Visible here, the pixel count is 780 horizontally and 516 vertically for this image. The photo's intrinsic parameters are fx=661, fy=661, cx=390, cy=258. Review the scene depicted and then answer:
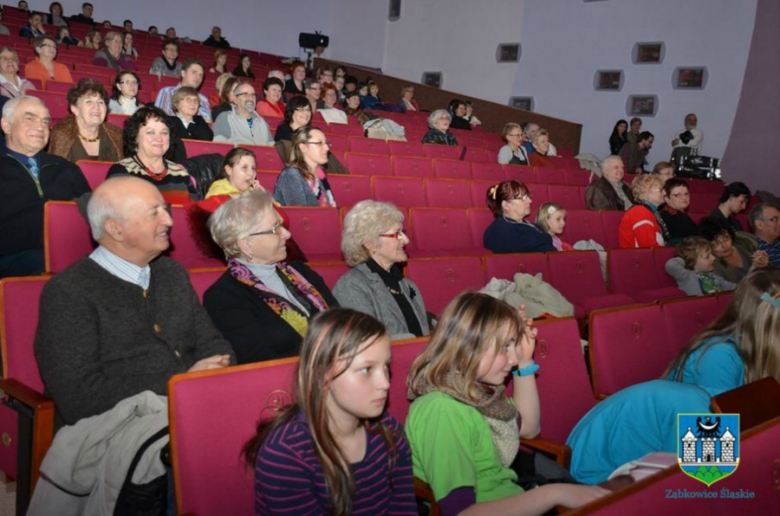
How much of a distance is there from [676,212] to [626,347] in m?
2.88

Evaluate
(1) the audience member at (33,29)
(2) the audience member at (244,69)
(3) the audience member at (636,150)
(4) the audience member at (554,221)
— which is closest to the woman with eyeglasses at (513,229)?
(4) the audience member at (554,221)

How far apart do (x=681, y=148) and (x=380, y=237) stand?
807 cm

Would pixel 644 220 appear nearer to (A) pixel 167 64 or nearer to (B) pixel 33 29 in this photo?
(A) pixel 167 64

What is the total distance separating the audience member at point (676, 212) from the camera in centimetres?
468

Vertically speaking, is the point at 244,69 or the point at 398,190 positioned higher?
the point at 244,69

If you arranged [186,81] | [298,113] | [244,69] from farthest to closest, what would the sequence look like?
[244,69] → [186,81] → [298,113]

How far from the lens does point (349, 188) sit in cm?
414

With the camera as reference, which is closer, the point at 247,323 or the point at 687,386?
the point at 687,386

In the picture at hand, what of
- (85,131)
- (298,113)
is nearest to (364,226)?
(85,131)

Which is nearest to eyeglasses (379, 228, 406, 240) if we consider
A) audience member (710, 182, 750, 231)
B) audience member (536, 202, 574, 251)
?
audience member (536, 202, 574, 251)

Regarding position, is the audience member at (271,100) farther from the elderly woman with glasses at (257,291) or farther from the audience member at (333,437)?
the audience member at (333,437)

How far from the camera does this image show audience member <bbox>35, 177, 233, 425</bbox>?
1.52m

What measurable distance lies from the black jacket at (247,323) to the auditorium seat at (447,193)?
268 centimetres

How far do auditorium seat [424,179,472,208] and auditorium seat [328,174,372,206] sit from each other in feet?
1.63
